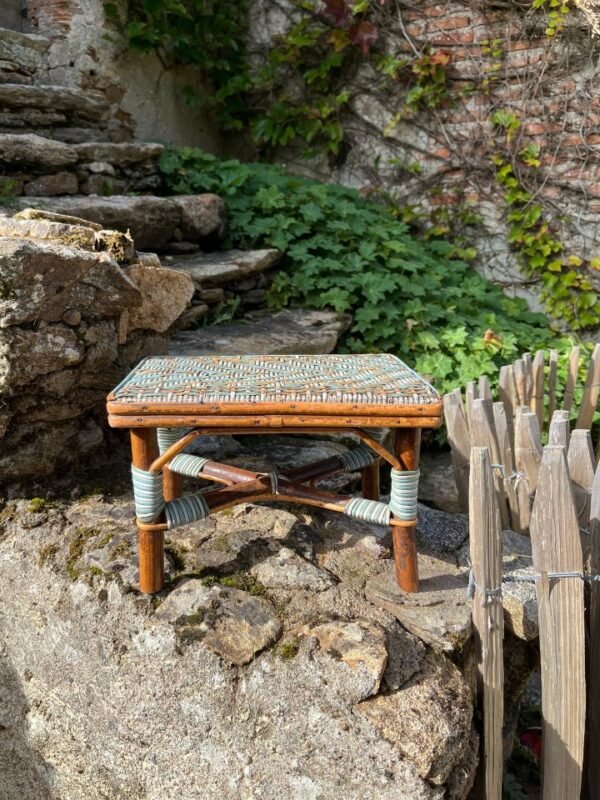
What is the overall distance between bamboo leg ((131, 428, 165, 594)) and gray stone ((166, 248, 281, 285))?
2.24 m

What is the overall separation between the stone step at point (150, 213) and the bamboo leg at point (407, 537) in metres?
2.61

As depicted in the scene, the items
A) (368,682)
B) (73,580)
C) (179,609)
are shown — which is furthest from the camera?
(73,580)

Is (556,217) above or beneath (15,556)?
above

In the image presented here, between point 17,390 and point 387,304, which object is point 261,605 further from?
point 387,304

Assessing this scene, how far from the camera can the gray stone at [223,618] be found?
62.5 inches

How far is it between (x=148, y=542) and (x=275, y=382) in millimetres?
545

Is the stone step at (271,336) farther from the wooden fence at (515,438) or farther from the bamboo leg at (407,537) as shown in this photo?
the bamboo leg at (407,537)

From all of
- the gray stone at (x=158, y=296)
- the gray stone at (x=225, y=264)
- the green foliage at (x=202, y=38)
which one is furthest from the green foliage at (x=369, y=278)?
the gray stone at (x=158, y=296)

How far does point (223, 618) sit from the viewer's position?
65.0 inches

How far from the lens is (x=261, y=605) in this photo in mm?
1694

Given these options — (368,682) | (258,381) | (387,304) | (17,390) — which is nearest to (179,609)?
(368,682)

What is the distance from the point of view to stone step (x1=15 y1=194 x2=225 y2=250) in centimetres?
360

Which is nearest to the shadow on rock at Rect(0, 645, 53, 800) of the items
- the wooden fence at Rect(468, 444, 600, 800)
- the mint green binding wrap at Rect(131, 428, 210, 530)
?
the mint green binding wrap at Rect(131, 428, 210, 530)

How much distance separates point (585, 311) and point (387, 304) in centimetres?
180
